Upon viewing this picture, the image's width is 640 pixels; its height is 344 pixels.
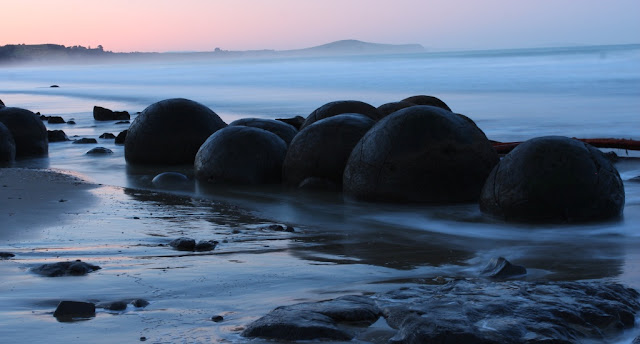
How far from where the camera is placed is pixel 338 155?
10469 millimetres

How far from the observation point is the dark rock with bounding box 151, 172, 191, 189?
11477 mm

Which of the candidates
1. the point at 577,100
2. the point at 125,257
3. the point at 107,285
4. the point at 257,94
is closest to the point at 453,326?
the point at 107,285

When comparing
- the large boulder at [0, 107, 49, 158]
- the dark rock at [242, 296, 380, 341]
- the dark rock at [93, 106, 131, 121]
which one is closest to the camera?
the dark rock at [242, 296, 380, 341]

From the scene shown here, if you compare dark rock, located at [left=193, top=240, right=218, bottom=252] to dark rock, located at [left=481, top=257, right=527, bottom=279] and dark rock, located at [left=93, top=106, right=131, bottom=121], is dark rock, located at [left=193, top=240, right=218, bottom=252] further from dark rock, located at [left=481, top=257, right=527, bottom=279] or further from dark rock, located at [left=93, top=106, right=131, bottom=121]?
dark rock, located at [left=93, top=106, right=131, bottom=121]

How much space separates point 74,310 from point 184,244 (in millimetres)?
2113

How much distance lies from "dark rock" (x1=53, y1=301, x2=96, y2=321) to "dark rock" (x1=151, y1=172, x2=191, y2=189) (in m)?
6.29

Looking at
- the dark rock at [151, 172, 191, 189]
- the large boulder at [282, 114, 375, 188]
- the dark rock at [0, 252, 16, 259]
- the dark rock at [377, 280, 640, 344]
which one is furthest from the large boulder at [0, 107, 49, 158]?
the dark rock at [377, 280, 640, 344]

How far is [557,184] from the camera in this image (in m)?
8.23

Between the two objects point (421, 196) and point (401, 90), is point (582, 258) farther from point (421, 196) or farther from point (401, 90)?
point (401, 90)

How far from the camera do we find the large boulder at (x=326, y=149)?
10.5 meters

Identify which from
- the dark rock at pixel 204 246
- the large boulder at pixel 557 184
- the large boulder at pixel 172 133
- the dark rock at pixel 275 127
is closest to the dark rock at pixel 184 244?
the dark rock at pixel 204 246

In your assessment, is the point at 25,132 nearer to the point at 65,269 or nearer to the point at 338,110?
the point at 338,110

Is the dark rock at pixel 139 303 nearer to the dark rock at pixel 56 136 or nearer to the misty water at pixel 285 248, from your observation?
the misty water at pixel 285 248

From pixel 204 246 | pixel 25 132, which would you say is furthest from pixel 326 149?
pixel 25 132
